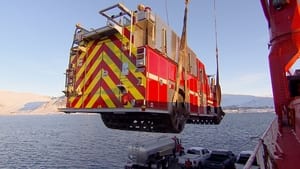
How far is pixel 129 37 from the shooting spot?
603cm

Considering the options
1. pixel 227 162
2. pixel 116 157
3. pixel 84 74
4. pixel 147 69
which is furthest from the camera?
pixel 116 157

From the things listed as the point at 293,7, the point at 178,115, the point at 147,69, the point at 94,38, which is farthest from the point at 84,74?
the point at 293,7

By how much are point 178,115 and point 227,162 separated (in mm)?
22572

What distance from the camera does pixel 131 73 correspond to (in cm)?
599

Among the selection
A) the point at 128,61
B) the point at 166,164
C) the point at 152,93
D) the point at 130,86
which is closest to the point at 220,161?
the point at 166,164

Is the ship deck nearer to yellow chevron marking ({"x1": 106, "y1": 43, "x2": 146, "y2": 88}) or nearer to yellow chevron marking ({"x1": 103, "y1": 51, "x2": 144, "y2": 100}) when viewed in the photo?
yellow chevron marking ({"x1": 103, "y1": 51, "x2": 144, "y2": 100})

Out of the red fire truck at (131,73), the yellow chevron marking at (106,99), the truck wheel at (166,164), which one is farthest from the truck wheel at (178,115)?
the truck wheel at (166,164)

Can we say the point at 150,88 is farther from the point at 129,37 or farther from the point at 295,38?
the point at 295,38

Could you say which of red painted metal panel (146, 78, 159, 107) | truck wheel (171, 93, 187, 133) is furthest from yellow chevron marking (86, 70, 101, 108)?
truck wheel (171, 93, 187, 133)

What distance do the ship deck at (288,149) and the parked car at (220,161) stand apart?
21890 millimetres

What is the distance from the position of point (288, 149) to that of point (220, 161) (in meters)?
24.1

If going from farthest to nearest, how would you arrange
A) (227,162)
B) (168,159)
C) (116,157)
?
(116,157) < (168,159) < (227,162)

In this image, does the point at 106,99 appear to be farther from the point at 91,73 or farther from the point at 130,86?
the point at 91,73

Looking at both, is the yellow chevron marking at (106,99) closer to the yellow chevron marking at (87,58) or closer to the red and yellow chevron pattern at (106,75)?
the red and yellow chevron pattern at (106,75)
